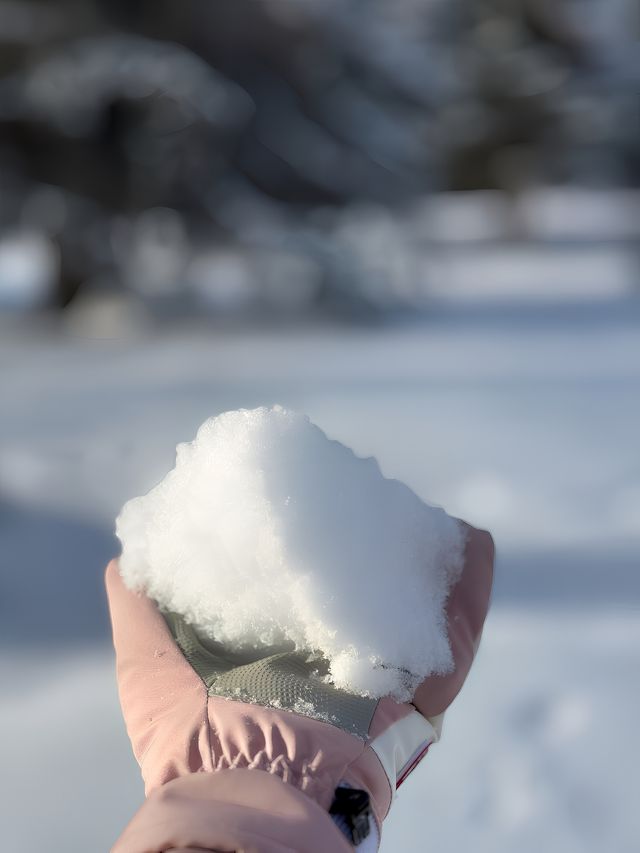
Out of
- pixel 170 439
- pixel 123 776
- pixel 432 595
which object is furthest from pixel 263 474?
pixel 170 439

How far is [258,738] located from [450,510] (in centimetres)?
226

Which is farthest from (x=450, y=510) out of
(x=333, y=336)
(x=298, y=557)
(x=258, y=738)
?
(x=333, y=336)

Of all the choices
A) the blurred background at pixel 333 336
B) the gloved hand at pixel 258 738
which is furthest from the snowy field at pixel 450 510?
the gloved hand at pixel 258 738

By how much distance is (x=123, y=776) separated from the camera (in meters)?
1.84

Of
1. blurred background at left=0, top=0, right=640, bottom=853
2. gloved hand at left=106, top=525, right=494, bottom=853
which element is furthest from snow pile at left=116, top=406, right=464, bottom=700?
blurred background at left=0, top=0, right=640, bottom=853

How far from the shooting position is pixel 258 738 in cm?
95

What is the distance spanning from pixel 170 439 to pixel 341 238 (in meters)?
4.60

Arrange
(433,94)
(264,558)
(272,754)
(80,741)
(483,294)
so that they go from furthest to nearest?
(433,94) < (483,294) < (80,741) < (264,558) < (272,754)

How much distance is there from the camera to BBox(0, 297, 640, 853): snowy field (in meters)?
1.77

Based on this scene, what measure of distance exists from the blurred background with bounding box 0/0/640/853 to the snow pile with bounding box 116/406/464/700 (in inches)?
29.3

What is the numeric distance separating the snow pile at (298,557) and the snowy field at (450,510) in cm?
76

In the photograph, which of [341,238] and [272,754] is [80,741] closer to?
[272,754]

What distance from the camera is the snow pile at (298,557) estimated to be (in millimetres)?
1061

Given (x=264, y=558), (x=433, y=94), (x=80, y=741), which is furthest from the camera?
(x=433, y=94)
